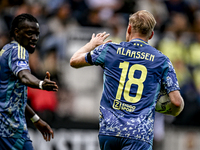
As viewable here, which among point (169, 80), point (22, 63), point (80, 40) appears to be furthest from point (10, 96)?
point (80, 40)

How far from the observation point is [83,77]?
10.5m

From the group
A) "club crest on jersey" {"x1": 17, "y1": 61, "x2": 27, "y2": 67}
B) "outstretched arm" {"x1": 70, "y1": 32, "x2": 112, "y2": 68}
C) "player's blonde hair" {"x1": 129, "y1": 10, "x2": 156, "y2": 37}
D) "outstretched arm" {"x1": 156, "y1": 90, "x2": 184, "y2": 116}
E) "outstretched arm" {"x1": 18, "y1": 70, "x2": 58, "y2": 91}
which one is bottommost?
"outstretched arm" {"x1": 156, "y1": 90, "x2": 184, "y2": 116}

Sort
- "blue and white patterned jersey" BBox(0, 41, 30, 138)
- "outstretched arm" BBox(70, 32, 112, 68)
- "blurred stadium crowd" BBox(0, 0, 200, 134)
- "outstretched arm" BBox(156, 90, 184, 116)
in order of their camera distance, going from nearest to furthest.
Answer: "outstretched arm" BBox(156, 90, 184, 116), "outstretched arm" BBox(70, 32, 112, 68), "blue and white patterned jersey" BBox(0, 41, 30, 138), "blurred stadium crowd" BBox(0, 0, 200, 134)

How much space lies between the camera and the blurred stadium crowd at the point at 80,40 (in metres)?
9.69

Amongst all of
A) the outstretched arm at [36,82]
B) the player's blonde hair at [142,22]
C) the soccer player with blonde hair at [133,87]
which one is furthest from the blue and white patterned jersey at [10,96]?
the player's blonde hair at [142,22]

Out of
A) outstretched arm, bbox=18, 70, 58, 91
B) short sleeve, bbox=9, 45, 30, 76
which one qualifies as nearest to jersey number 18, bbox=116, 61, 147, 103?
outstretched arm, bbox=18, 70, 58, 91

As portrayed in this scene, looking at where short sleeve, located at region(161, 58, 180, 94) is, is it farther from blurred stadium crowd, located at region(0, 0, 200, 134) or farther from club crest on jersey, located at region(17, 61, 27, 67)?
blurred stadium crowd, located at region(0, 0, 200, 134)

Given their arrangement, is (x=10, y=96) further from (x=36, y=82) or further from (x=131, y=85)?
(x=131, y=85)

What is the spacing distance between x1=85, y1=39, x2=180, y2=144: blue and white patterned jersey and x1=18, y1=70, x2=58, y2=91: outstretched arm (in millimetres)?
543

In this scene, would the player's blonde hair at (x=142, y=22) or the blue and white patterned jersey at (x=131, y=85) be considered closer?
the blue and white patterned jersey at (x=131, y=85)

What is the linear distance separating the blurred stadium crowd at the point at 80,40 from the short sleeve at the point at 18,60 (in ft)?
15.7

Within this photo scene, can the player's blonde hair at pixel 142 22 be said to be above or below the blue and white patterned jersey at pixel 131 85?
above

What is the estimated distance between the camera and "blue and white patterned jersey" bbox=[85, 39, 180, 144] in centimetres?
413

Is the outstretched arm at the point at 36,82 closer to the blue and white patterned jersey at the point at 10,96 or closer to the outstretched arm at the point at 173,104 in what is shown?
the blue and white patterned jersey at the point at 10,96
